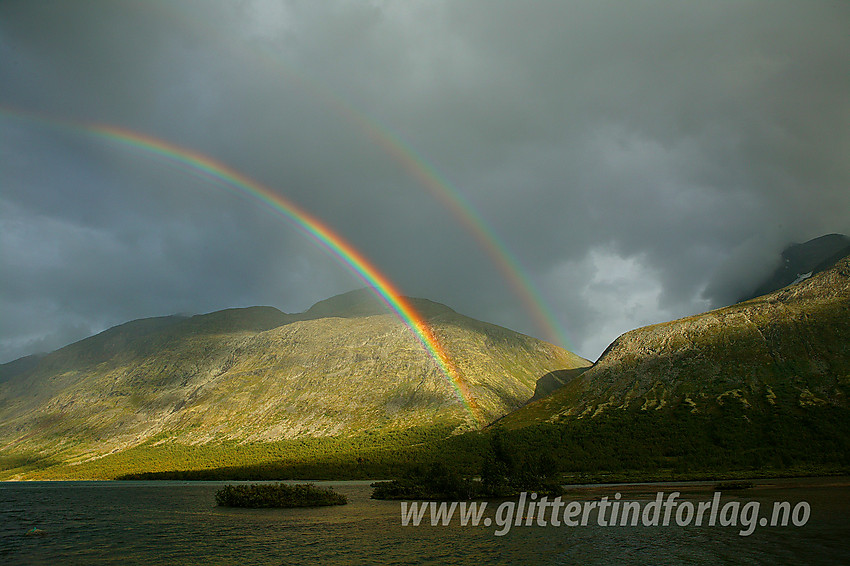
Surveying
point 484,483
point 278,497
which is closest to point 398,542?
point 278,497

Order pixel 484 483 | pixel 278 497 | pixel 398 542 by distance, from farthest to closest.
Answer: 1. pixel 484 483
2. pixel 278 497
3. pixel 398 542

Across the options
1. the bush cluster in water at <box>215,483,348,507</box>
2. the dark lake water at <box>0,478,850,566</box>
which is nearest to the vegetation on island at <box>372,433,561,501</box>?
the bush cluster in water at <box>215,483,348,507</box>

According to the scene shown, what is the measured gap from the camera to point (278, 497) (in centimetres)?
10556

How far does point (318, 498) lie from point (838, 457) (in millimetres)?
151023

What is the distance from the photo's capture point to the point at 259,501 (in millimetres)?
104062

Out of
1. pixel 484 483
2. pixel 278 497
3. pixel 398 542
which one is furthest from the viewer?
pixel 484 483

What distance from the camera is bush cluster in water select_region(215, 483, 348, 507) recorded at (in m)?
104

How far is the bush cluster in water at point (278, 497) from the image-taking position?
104 m

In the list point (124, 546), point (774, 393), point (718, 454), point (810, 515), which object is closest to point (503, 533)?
point (810, 515)

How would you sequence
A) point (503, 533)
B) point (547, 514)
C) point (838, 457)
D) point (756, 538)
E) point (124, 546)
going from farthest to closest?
point (838, 457) → point (547, 514) → point (503, 533) → point (124, 546) → point (756, 538)

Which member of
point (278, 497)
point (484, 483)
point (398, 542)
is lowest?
point (278, 497)

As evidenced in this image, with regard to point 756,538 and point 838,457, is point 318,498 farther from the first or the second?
point 838,457

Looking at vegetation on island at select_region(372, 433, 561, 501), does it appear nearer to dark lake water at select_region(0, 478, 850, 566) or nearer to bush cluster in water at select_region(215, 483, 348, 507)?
bush cluster in water at select_region(215, 483, 348, 507)

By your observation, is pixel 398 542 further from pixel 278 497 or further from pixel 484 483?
pixel 484 483
